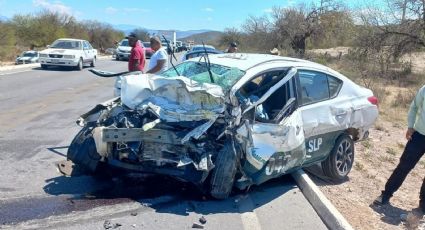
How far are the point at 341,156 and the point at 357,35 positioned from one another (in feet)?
71.0

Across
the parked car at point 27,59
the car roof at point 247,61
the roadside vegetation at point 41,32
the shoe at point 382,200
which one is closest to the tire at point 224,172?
the car roof at point 247,61

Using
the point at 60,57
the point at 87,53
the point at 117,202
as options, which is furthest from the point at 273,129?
the point at 87,53

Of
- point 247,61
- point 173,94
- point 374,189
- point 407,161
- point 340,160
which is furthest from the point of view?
point 340,160

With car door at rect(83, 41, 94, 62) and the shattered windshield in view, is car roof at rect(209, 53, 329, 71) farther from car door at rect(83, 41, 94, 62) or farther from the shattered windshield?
car door at rect(83, 41, 94, 62)

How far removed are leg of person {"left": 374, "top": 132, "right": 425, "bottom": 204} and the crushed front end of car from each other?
2101 millimetres

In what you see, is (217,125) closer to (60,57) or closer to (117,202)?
(117,202)

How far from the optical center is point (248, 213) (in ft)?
17.2

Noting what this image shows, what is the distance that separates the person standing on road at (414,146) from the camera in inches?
223

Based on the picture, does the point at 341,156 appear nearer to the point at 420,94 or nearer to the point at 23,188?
the point at 420,94

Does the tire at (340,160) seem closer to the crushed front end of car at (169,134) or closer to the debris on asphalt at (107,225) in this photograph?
the crushed front end of car at (169,134)

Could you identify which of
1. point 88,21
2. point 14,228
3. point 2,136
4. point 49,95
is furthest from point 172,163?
point 88,21

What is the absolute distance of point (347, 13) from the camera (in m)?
41.6

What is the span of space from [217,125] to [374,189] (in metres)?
2.70

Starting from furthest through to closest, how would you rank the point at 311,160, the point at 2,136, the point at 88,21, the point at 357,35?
1. the point at 88,21
2. the point at 357,35
3. the point at 2,136
4. the point at 311,160
